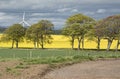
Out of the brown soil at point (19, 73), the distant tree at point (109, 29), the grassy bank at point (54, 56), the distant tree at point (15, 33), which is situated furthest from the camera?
the distant tree at point (15, 33)

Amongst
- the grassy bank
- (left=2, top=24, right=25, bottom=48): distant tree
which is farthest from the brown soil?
(left=2, top=24, right=25, bottom=48): distant tree

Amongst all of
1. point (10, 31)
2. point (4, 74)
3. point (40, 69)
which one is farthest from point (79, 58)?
point (10, 31)

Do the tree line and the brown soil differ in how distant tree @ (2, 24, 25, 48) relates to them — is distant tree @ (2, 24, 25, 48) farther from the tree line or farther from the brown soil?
the brown soil

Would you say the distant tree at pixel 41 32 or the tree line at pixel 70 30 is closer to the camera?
the tree line at pixel 70 30

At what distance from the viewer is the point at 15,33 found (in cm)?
11181

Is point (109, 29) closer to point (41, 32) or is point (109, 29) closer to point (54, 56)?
point (41, 32)

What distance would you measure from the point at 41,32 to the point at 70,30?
8.82 metres

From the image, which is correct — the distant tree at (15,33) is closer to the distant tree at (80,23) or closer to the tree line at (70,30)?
the tree line at (70,30)

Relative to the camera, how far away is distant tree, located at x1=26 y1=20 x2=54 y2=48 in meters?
106

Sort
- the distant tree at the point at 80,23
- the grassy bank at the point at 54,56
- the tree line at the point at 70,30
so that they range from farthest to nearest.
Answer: the distant tree at the point at 80,23 → the tree line at the point at 70,30 → the grassy bank at the point at 54,56

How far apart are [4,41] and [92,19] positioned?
27180 millimetres

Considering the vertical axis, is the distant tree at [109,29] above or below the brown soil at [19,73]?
above

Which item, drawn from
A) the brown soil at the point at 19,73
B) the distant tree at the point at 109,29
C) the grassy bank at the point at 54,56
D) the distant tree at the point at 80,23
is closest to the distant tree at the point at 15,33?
the distant tree at the point at 80,23

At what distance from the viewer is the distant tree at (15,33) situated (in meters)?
111
